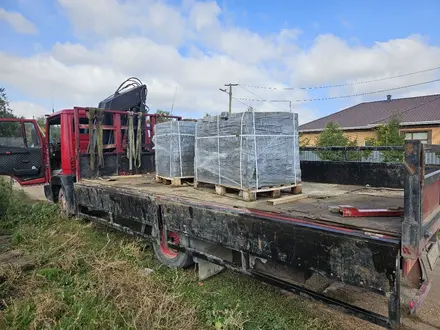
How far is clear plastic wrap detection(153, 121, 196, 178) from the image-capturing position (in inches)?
183

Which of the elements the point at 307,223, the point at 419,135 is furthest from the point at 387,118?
the point at 307,223

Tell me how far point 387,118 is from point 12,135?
1864cm

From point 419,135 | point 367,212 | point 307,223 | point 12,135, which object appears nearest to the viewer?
point 307,223

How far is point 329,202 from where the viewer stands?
3.29 meters

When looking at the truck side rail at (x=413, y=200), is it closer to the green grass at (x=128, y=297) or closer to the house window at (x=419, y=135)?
the green grass at (x=128, y=297)

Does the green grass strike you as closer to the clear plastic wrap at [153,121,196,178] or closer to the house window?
the clear plastic wrap at [153,121,196,178]

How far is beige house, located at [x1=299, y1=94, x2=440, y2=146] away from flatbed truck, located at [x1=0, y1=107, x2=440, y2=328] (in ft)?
41.9

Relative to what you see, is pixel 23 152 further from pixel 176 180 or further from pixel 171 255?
pixel 171 255

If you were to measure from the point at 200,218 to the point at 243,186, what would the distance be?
0.57 meters

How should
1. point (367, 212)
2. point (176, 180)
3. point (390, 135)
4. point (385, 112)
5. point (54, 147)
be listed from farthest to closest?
point (385, 112)
point (390, 135)
point (54, 147)
point (176, 180)
point (367, 212)

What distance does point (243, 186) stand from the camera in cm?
338

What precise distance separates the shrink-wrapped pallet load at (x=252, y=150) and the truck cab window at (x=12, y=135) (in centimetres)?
542

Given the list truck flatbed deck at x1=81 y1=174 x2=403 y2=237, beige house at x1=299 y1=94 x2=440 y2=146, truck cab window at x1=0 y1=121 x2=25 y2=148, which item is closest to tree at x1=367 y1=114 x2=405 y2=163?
beige house at x1=299 y1=94 x2=440 y2=146

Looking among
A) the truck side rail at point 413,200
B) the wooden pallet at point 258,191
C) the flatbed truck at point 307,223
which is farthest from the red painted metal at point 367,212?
the wooden pallet at point 258,191
